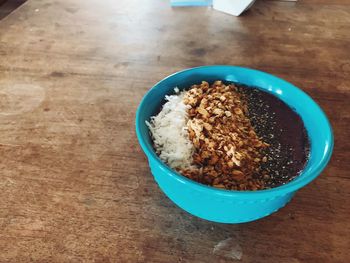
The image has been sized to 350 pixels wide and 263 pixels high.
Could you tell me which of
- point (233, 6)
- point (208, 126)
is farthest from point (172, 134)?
point (233, 6)

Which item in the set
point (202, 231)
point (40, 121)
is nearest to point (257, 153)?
point (202, 231)

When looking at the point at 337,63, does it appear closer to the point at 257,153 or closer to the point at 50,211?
the point at 257,153

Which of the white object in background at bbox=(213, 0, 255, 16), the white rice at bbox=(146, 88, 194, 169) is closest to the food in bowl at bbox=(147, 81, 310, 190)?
the white rice at bbox=(146, 88, 194, 169)

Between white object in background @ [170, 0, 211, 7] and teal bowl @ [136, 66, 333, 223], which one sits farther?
white object in background @ [170, 0, 211, 7]

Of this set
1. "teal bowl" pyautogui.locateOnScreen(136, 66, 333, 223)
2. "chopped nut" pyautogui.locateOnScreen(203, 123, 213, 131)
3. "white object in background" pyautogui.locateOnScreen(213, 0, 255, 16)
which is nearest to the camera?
"teal bowl" pyautogui.locateOnScreen(136, 66, 333, 223)

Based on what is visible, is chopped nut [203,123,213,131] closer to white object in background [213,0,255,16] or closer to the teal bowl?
the teal bowl

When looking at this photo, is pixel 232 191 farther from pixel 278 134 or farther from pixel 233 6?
pixel 233 6
